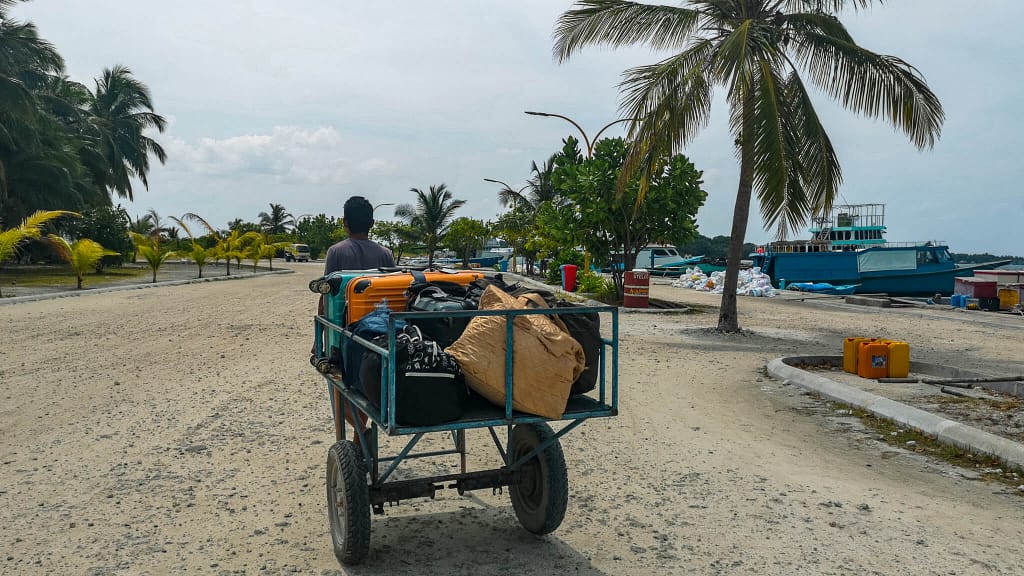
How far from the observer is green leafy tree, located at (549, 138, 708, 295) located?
2075 cm

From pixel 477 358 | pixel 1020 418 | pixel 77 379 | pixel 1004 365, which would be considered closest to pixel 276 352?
pixel 77 379

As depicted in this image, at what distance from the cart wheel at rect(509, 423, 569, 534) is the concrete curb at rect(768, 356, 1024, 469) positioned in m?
3.78

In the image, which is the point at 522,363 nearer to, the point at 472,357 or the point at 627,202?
the point at 472,357

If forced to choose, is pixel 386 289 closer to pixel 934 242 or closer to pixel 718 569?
pixel 718 569

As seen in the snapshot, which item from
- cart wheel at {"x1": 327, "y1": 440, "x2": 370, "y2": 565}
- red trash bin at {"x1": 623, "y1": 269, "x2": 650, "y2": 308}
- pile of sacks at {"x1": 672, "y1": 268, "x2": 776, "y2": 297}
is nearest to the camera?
cart wheel at {"x1": 327, "y1": 440, "x2": 370, "y2": 565}

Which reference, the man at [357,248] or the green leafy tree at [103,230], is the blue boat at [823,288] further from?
the green leafy tree at [103,230]

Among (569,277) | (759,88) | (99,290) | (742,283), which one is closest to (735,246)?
(759,88)

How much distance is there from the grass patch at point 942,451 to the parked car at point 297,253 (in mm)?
67678

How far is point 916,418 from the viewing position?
6.75 m

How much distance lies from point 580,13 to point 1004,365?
925 cm

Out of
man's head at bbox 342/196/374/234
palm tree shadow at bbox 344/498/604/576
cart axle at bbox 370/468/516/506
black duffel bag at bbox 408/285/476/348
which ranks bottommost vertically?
palm tree shadow at bbox 344/498/604/576

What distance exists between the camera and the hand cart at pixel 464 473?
3.32 meters

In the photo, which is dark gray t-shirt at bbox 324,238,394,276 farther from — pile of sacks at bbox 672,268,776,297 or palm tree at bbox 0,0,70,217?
palm tree at bbox 0,0,70,217

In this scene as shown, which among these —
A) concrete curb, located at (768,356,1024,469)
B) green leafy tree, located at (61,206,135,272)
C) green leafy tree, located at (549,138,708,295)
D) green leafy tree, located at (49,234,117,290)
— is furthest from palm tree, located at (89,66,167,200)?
concrete curb, located at (768,356,1024,469)
